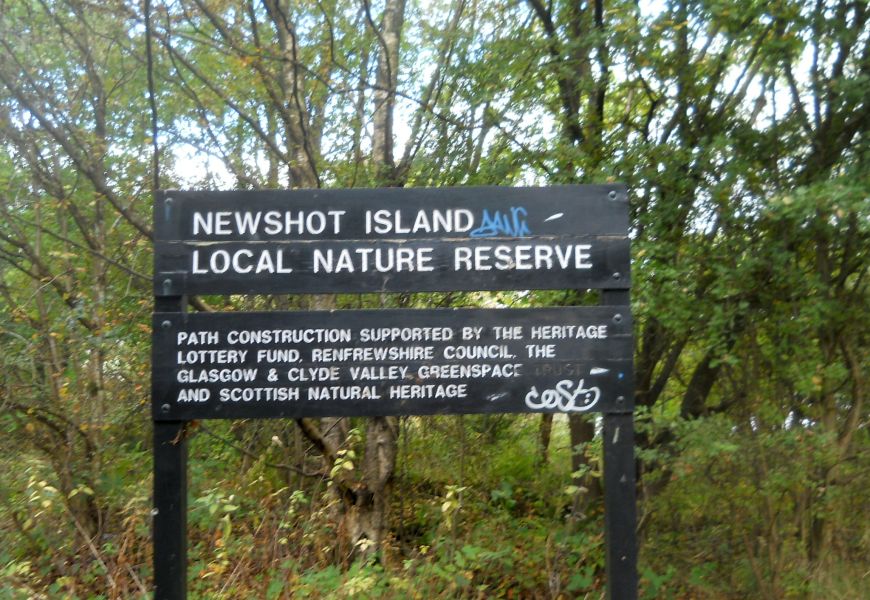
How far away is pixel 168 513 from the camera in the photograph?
379 cm

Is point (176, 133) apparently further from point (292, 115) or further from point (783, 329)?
point (783, 329)

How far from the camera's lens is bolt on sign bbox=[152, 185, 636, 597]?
3.79 m

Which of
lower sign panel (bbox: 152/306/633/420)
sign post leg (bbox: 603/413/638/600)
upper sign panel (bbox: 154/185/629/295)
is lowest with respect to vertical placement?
sign post leg (bbox: 603/413/638/600)

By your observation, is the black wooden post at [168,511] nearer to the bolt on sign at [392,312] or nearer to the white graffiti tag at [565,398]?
the bolt on sign at [392,312]

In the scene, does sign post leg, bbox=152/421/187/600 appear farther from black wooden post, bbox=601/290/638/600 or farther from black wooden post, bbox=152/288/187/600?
black wooden post, bbox=601/290/638/600

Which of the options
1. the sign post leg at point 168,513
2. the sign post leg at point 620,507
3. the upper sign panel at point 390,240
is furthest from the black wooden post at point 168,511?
the sign post leg at point 620,507

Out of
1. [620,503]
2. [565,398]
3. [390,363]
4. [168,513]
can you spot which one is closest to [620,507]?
[620,503]

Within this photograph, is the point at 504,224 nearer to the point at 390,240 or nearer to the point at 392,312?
the point at 390,240

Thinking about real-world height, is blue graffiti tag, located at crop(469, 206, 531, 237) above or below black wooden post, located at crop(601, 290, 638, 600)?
above

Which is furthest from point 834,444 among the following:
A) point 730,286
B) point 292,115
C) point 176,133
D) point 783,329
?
point 176,133

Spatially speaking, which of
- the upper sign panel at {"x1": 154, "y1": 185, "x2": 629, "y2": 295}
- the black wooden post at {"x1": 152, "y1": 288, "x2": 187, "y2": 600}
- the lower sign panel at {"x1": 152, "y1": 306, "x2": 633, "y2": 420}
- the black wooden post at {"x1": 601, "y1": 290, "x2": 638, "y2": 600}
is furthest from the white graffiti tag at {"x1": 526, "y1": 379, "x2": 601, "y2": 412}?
the black wooden post at {"x1": 152, "y1": 288, "x2": 187, "y2": 600}

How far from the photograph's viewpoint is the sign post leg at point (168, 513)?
12.4 feet

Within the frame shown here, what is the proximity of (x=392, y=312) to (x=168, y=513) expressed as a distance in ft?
4.50

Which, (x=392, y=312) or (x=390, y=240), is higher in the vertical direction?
(x=390, y=240)
